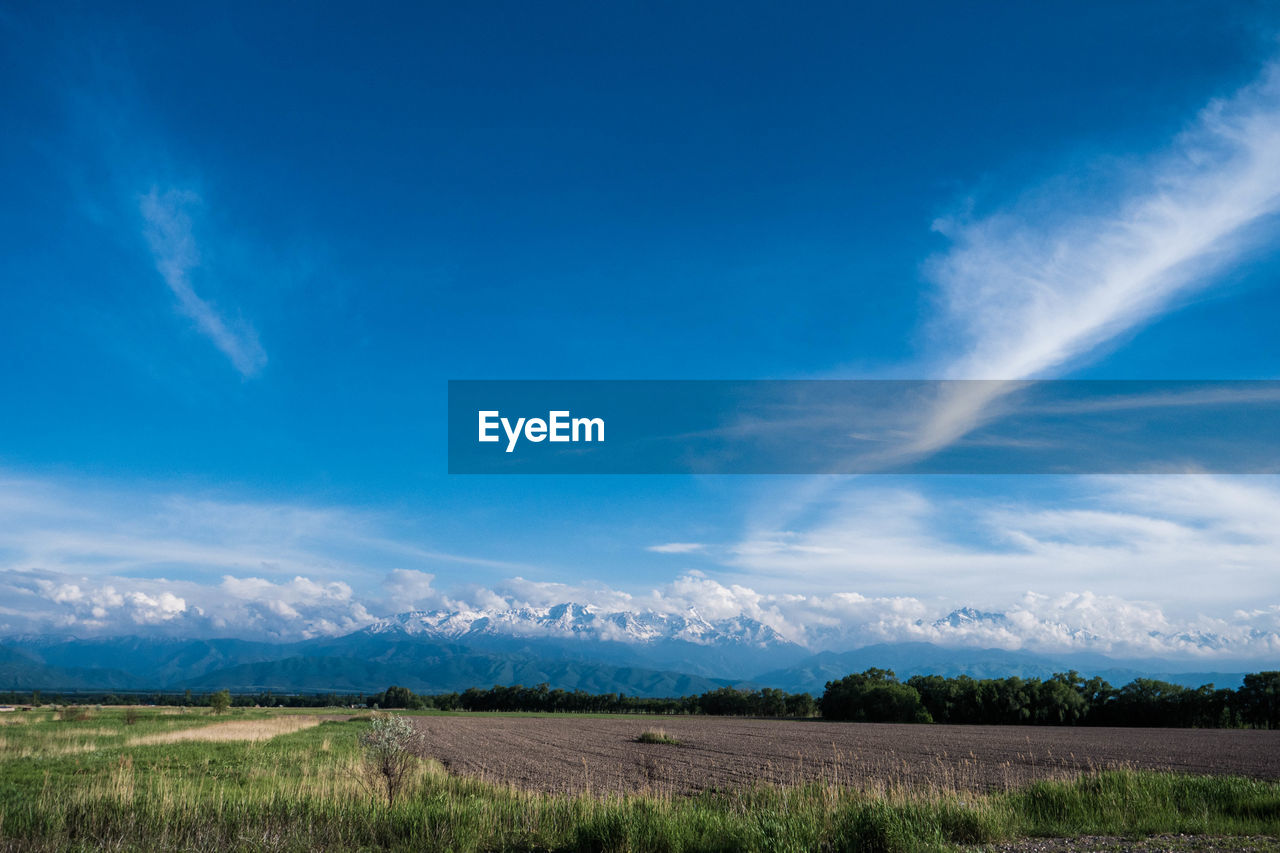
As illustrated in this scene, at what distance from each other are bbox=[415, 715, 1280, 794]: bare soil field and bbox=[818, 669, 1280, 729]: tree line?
20.2 meters

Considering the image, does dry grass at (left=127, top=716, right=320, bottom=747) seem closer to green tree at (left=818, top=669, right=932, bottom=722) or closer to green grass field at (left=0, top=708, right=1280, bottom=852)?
green grass field at (left=0, top=708, right=1280, bottom=852)

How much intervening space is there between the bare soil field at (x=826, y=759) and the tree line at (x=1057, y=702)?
793 inches

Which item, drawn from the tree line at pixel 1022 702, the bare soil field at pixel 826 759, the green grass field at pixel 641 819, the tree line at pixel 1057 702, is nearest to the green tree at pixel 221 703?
the tree line at pixel 1022 702

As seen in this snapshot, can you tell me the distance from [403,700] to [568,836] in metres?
189

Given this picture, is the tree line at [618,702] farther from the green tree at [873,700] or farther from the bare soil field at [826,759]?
the bare soil field at [826,759]

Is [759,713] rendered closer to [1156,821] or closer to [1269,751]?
[1269,751]

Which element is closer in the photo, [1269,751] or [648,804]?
[648,804]

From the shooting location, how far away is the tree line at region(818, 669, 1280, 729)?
77375 mm

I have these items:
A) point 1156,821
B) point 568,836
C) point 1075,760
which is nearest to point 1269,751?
point 1075,760

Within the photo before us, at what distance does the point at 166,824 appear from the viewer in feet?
53.0

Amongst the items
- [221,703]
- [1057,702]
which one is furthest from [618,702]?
[1057,702]

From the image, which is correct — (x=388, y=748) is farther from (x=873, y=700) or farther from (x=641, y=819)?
(x=873, y=700)

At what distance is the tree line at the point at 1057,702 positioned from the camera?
254 feet

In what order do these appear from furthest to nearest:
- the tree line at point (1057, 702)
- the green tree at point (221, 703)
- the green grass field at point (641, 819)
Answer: the green tree at point (221, 703)
the tree line at point (1057, 702)
the green grass field at point (641, 819)
